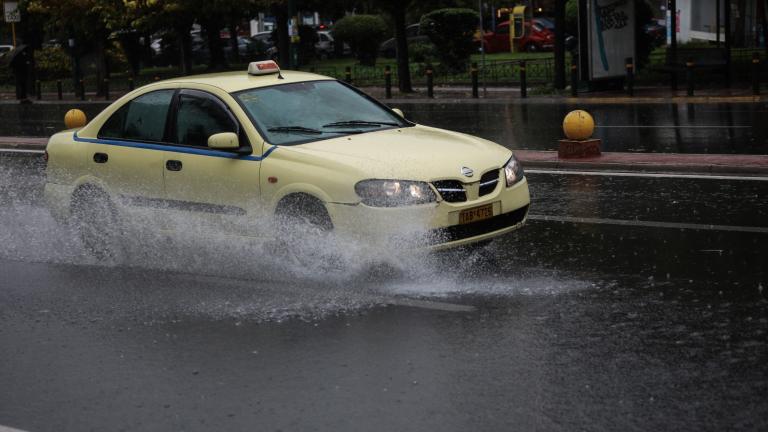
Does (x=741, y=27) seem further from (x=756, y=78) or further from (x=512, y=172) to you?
(x=512, y=172)

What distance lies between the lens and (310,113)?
9.27 m

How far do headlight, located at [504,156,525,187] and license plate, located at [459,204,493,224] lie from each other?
0.38 m

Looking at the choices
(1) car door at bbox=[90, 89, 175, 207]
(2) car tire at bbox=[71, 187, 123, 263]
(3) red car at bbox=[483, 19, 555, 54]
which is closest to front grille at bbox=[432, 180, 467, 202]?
(1) car door at bbox=[90, 89, 175, 207]

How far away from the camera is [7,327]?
7695 mm

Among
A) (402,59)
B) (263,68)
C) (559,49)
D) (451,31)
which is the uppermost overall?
(263,68)

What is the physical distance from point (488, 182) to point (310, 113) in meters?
1.62

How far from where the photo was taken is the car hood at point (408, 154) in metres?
8.18

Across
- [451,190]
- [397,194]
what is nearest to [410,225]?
[397,194]

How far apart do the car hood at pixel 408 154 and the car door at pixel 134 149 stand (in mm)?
1438

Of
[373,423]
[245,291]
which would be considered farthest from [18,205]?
[373,423]

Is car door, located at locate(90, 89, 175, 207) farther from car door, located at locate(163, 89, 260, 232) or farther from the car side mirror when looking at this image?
the car side mirror

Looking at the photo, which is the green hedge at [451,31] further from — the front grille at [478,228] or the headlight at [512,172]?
Result: the front grille at [478,228]

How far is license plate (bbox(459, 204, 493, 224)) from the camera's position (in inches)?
325

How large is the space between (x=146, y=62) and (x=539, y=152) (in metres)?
47.6
